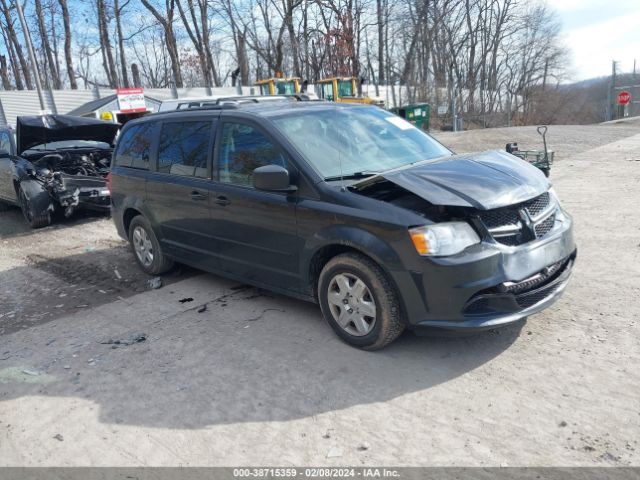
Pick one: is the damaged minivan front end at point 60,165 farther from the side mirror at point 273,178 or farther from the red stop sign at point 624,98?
the red stop sign at point 624,98

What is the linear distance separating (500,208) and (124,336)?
129 inches

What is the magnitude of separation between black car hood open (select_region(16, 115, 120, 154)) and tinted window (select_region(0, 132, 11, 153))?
503mm

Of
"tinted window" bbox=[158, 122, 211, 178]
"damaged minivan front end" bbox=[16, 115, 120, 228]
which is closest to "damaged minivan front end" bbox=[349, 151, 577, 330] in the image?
"tinted window" bbox=[158, 122, 211, 178]

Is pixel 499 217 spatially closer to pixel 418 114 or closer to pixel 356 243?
pixel 356 243

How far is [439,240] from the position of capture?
127 inches

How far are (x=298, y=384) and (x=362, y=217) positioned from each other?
1218 millimetres

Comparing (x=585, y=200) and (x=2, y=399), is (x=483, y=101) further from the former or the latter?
(x=2, y=399)

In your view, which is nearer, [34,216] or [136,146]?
[136,146]

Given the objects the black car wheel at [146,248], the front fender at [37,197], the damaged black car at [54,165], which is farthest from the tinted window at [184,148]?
the front fender at [37,197]

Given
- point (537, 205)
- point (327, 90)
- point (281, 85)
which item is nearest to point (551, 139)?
point (327, 90)

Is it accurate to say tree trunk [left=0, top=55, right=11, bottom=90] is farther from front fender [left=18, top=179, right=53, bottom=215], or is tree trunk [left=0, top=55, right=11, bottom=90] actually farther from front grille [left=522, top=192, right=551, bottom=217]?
front grille [left=522, top=192, right=551, bottom=217]

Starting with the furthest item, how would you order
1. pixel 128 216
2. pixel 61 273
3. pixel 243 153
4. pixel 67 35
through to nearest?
1. pixel 67 35
2. pixel 61 273
3. pixel 128 216
4. pixel 243 153

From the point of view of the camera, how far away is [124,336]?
438cm

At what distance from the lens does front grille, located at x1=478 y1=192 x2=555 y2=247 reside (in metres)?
3.37
